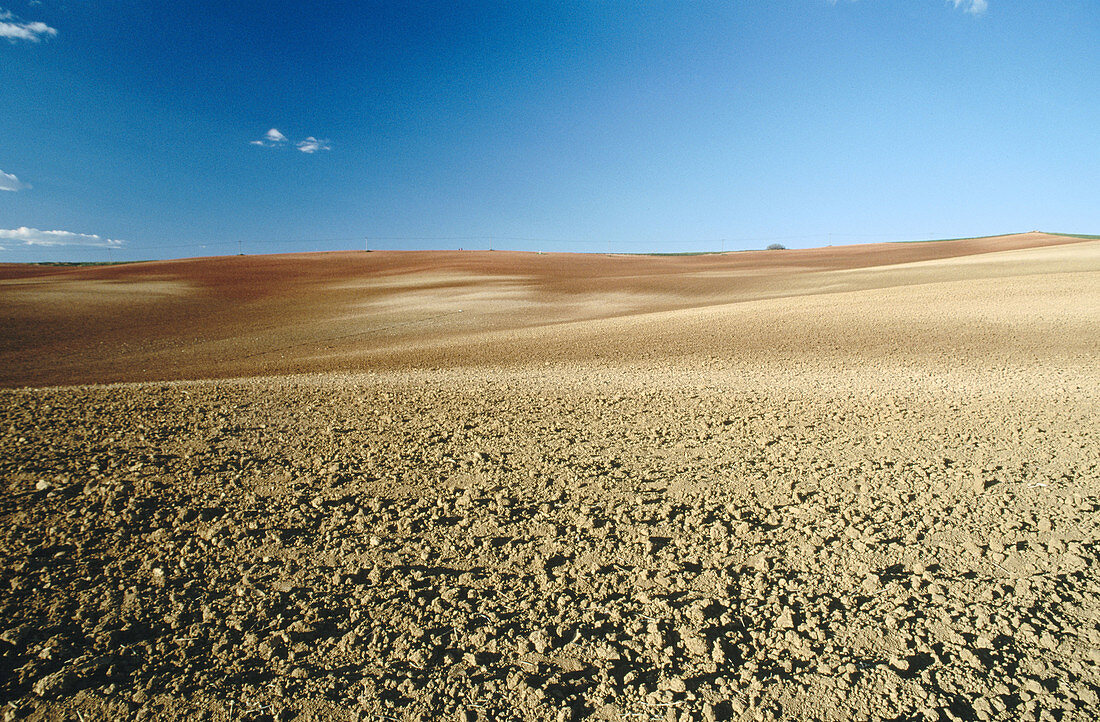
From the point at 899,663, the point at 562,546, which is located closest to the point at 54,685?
the point at 562,546

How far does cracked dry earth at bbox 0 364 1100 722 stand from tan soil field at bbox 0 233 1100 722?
0.01 m

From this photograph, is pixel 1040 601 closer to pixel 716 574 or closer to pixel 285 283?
pixel 716 574

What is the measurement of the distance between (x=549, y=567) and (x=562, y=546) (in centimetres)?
20

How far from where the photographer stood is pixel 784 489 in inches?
143

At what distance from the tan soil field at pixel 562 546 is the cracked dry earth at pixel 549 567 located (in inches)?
0.6

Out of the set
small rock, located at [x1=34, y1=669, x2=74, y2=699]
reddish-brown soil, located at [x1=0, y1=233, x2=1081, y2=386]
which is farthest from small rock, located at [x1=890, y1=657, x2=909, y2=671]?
reddish-brown soil, located at [x1=0, y1=233, x2=1081, y2=386]

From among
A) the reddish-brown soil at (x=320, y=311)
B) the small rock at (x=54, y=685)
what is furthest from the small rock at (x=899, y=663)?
the reddish-brown soil at (x=320, y=311)

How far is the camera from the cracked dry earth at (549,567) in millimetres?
2037

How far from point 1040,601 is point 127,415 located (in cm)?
675

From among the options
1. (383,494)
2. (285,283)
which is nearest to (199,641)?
(383,494)

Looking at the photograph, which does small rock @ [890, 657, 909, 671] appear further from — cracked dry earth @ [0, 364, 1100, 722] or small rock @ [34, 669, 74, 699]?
small rock @ [34, 669, 74, 699]

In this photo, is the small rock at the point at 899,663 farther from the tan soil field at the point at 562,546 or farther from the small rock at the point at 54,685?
the small rock at the point at 54,685

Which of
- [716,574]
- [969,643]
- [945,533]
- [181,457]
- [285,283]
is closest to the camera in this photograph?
[969,643]

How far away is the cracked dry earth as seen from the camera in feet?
A: 6.68
